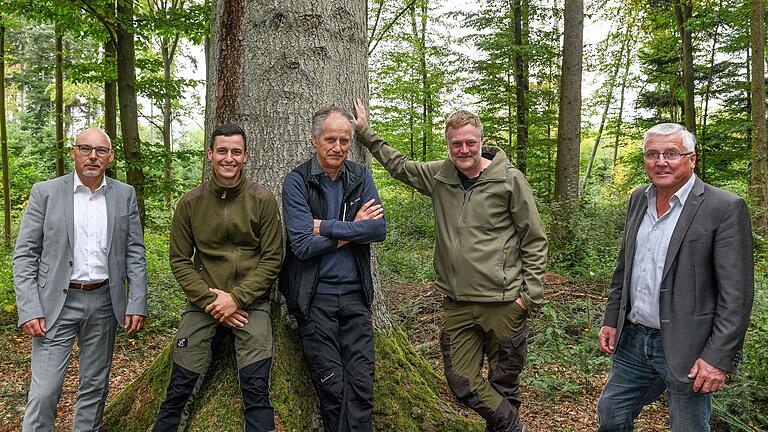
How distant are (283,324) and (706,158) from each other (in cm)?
1506

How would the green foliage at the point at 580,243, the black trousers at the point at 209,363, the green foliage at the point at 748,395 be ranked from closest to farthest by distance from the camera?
the black trousers at the point at 209,363, the green foliage at the point at 748,395, the green foliage at the point at 580,243

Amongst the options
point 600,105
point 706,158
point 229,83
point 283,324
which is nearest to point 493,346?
point 283,324

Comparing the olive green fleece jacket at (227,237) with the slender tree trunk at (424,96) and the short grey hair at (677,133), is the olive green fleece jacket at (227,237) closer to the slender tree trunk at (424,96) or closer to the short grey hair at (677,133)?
the short grey hair at (677,133)

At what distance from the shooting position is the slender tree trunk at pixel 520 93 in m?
15.3

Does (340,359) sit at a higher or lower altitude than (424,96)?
lower

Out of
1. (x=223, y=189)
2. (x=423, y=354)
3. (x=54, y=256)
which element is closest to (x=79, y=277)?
(x=54, y=256)

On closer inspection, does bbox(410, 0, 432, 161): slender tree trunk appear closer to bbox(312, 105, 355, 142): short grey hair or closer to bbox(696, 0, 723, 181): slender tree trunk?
bbox(696, 0, 723, 181): slender tree trunk

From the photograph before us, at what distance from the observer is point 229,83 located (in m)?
3.50

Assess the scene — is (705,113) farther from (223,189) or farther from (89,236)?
(89,236)

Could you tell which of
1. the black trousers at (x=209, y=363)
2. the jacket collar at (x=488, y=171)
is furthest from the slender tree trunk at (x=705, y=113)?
the black trousers at (x=209, y=363)

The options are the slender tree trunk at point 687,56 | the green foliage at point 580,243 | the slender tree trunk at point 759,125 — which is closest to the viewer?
the green foliage at point 580,243

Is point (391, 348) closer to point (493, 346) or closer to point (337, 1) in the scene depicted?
point (493, 346)

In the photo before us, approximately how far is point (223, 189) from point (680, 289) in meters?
2.63

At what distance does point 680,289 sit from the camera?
2.67 meters
